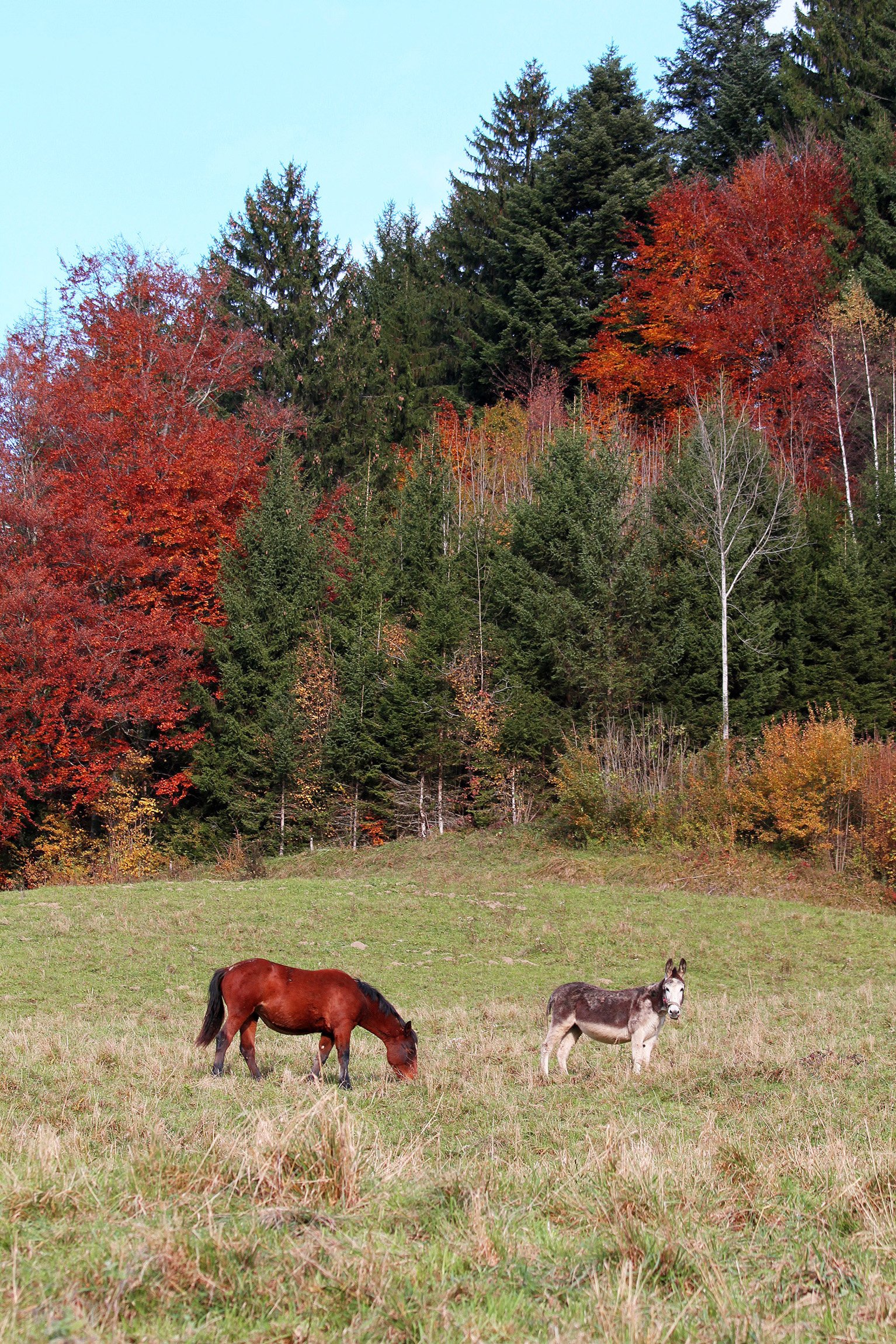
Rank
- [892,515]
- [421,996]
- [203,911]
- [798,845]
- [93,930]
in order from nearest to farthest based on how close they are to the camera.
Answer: [421,996] → [93,930] → [203,911] → [798,845] → [892,515]

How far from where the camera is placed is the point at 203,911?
67.7ft

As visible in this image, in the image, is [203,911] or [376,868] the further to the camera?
[376,868]

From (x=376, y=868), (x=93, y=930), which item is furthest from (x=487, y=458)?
(x=93, y=930)

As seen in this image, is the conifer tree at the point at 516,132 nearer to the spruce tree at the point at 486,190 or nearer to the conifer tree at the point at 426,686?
the spruce tree at the point at 486,190

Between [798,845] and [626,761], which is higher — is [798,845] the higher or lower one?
the lower one

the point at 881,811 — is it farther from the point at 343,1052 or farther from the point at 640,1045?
the point at 343,1052

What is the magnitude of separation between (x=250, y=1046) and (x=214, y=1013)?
440mm

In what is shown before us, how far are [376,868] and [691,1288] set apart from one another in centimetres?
2391

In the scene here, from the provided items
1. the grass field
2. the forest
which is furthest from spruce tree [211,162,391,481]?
the grass field

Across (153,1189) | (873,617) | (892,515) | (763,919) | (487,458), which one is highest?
(487,458)

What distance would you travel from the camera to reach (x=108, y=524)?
33531mm

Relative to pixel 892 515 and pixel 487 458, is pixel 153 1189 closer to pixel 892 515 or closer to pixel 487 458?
pixel 892 515

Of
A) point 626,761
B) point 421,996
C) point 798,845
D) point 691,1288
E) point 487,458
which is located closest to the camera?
point 691,1288

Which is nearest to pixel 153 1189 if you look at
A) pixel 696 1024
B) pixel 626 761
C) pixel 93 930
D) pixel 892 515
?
pixel 696 1024
